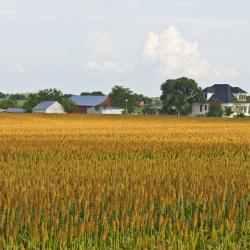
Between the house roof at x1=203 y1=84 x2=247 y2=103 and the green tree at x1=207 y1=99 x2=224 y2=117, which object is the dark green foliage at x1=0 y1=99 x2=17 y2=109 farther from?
the green tree at x1=207 y1=99 x2=224 y2=117

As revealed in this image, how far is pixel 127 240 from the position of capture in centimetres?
777

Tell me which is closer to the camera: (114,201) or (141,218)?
(141,218)

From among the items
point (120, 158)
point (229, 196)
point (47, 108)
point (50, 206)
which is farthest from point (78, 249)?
point (47, 108)

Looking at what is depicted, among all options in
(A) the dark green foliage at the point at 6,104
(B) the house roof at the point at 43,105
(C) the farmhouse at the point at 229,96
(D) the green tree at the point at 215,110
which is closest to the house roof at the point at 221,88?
(C) the farmhouse at the point at 229,96

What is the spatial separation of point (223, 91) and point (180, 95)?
50.4ft

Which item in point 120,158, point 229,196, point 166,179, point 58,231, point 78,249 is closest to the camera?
point 78,249

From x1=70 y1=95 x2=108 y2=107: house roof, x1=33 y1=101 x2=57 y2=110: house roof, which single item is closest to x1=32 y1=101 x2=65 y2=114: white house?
x1=33 y1=101 x2=57 y2=110: house roof

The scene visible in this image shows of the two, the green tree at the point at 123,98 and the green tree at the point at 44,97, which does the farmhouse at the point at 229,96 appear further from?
the green tree at the point at 44,97

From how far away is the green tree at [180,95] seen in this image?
102 m

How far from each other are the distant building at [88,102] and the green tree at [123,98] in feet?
4.55

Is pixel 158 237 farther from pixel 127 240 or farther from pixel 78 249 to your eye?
pixel 78 249

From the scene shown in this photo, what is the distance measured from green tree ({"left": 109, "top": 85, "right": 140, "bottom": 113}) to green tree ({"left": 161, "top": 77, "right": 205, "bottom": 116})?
24.0 metres

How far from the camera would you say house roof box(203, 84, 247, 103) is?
4427 inches

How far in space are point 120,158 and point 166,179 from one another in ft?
21.1
